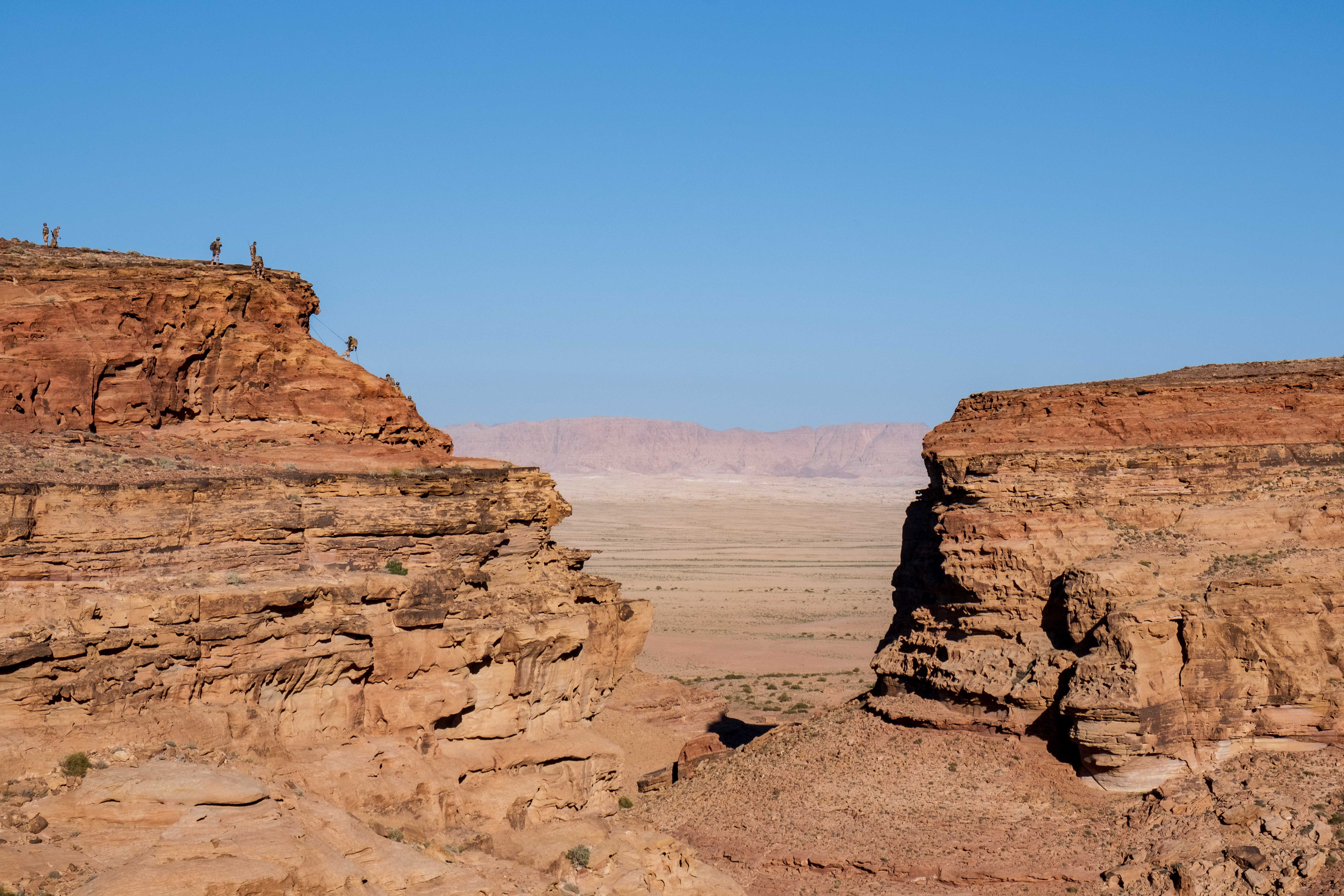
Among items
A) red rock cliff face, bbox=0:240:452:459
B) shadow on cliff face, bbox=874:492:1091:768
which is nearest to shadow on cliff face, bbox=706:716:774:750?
shadow on cliff face, bbox=874:492:1091:768

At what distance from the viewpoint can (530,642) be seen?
20.9m

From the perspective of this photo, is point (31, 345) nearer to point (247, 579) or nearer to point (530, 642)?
point (247, 579)

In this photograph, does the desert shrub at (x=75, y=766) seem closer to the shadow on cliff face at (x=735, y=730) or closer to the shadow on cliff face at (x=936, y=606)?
the shadow on cliff face at (x=936, y=606)

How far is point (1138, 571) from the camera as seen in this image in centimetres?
2625

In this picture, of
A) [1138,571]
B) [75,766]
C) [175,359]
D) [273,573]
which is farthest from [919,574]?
[75,766]

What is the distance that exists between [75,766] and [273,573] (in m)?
4.95

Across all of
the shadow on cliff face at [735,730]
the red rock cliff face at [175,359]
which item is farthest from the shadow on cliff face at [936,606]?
the red rock cliff face at [175,359]

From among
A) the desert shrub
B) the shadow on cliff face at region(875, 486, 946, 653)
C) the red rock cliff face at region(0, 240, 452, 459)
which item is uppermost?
the red rock cliff face at region(0, 240, 452, 459)

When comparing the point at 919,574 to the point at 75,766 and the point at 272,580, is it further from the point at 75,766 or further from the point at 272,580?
the point at 75,766

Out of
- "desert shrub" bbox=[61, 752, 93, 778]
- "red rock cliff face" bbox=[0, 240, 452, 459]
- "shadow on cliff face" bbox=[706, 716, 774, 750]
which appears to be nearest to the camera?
"desert shrub" bbox=[61, 752, 93, 778]

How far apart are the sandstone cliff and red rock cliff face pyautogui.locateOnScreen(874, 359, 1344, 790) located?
7.62 metres

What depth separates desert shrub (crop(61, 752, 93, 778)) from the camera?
14023mm

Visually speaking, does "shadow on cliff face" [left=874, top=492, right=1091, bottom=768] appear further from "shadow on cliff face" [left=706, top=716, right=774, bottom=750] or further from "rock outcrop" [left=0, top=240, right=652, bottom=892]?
"rock outcrop" [left=0, top=240, right=652, bottom=892]

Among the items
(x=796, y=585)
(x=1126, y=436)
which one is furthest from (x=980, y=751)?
(x=796, y=585)
